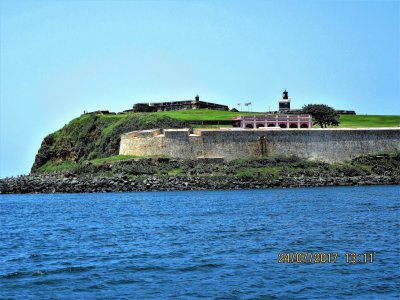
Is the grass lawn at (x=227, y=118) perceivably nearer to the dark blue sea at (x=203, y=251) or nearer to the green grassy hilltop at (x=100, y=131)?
the green grassy hilltop at (x=100, y=131)

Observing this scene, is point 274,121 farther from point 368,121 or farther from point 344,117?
point 344,117

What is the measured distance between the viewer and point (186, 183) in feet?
195

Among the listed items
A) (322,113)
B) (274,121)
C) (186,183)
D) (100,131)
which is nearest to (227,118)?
(322,113)

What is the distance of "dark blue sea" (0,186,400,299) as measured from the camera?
18031mm

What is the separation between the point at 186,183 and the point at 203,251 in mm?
35933

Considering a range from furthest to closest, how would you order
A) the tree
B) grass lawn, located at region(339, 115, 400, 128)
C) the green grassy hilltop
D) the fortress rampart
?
grass lawn, located at region(339, 115, 400, 128) < the tree < the green grassy hilltop < the fortress rampart

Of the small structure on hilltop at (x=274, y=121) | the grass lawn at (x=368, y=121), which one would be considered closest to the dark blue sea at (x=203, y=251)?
the small structure on hilltop at (x=274, y=121)

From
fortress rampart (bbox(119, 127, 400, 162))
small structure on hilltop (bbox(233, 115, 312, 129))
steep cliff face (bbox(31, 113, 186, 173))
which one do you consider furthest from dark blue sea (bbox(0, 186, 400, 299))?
steep cliff face (bbox(31, 113, 186, 173))

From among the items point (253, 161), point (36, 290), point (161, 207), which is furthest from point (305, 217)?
point (253, 161)

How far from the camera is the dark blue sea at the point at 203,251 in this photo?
59.2 feet

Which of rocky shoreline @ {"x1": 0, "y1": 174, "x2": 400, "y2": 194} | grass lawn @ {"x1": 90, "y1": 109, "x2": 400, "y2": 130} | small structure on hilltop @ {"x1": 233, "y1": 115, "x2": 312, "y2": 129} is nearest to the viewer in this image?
rocky shoreline @ {"x1": 0, "y1": 174, "x2": 400, "y2": 194}

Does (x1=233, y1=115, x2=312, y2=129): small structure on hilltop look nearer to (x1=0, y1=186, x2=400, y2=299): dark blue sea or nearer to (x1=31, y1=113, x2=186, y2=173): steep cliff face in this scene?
(x1=31, y1=113, x2=186, y2=173): steep cliff face

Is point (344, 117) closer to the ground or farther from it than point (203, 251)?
farther from it

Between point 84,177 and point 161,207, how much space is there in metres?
23.5
